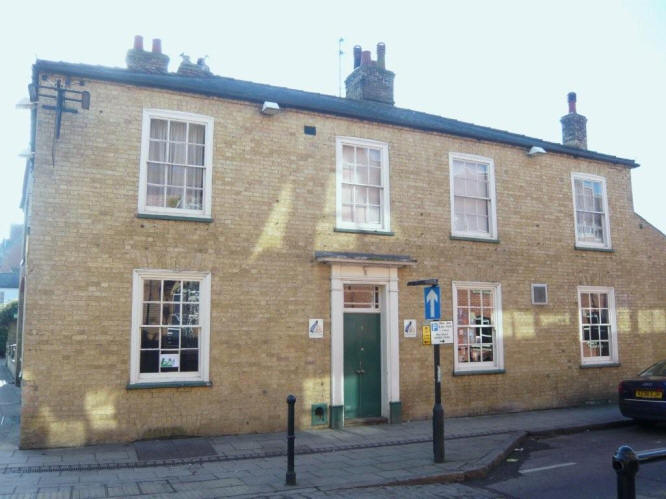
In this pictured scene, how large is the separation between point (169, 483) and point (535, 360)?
9.42 metres

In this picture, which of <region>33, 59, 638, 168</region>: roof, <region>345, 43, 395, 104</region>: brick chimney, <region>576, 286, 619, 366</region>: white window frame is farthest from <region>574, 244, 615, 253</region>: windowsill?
<region>345, 43, 395, 104</region>: brick chimney

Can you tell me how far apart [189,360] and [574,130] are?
13368 mm

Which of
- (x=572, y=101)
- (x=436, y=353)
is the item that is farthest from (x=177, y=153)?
(x=572, y=101)

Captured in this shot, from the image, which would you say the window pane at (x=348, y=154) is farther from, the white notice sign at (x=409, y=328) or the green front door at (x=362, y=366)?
the white notice sign at (x=409, y=328)

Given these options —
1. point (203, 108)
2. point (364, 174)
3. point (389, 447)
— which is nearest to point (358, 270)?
point (364, 174)

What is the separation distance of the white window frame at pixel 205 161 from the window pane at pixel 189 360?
250 cm

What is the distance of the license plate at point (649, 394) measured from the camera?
11.1m

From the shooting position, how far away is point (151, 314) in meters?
10.4

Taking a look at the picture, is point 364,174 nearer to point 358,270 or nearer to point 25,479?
point 358,270

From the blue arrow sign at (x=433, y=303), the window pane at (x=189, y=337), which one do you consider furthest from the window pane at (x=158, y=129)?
the blue arrow sign at (x=433, y=303)

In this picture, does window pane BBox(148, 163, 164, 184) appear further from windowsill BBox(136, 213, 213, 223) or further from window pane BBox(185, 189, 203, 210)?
windowsill BBox(136, 213, 213, 223)

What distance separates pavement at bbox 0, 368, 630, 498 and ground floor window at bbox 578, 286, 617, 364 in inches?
155

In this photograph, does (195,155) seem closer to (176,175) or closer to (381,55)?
(176,175)

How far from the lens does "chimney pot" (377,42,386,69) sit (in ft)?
52.2
